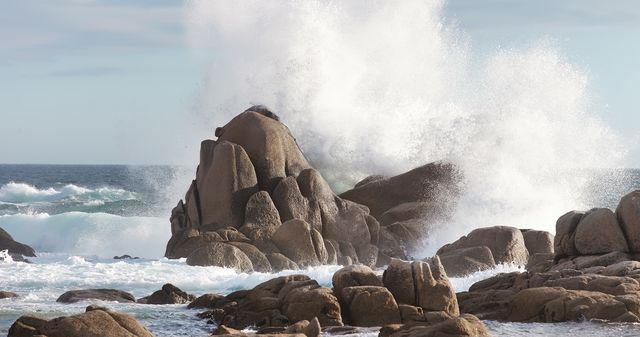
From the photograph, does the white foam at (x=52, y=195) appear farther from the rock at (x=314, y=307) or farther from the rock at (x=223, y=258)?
the rock at (x=314, y=307)

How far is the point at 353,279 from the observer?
52.5 ft

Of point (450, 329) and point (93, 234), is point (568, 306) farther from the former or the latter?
point (93, 234)

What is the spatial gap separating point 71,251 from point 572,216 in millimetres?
17108

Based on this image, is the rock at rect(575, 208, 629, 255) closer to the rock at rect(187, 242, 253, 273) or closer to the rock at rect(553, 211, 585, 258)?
the rock at rect(553, 211, 585, 258)

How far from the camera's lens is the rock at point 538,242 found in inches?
969

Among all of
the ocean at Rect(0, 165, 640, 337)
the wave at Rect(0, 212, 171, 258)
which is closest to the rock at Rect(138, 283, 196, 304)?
the ocean at Rect(0, 165, 640, 337)

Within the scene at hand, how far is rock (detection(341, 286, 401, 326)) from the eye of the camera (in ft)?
49.5

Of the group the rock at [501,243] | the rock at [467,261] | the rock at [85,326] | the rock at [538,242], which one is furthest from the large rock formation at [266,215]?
the rock at [85,326]

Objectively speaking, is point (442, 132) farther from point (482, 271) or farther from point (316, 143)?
point (482, 271)

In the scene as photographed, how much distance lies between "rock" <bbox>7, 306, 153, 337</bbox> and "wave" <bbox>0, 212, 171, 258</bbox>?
711 inches

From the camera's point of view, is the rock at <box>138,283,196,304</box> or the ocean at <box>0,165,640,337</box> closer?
the ocean at <box>0,165,640,337</box>

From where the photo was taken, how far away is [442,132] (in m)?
34.8

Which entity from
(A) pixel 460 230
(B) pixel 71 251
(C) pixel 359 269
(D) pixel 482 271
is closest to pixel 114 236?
(B) pixel 71 251

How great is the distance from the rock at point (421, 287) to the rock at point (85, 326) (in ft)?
15.7
